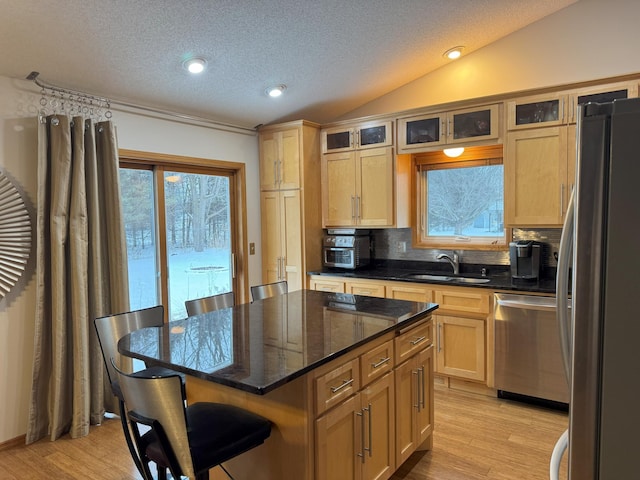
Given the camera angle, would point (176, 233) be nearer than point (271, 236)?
Yes

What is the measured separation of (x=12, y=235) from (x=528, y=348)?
11.9ft

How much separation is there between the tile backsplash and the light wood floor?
128cm

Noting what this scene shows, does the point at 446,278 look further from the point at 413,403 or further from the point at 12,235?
the point at 12,235

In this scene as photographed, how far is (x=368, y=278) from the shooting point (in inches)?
163

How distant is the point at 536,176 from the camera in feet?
11.4

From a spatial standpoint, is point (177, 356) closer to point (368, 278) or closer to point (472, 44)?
point (368, 278)

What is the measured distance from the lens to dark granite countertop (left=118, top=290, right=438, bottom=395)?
5.50 ft

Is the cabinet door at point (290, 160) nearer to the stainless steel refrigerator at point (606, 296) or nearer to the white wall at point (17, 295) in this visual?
the white wall at point (17, 295)

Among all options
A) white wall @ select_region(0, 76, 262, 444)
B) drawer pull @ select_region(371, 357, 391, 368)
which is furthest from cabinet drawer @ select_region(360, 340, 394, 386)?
white wall @ select_region(0, 76, 262, 444)

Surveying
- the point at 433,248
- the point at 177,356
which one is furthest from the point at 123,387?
the point at 433,248

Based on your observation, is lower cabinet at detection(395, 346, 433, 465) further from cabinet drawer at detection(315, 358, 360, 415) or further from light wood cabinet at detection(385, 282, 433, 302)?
light wood cabinet at detection(385, 282, 433, 302)

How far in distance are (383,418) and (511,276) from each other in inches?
79.5

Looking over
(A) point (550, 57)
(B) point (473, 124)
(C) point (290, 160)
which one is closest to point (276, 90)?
(C) point (290, 160)

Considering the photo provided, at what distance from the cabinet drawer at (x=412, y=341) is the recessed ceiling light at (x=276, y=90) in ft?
7.75
